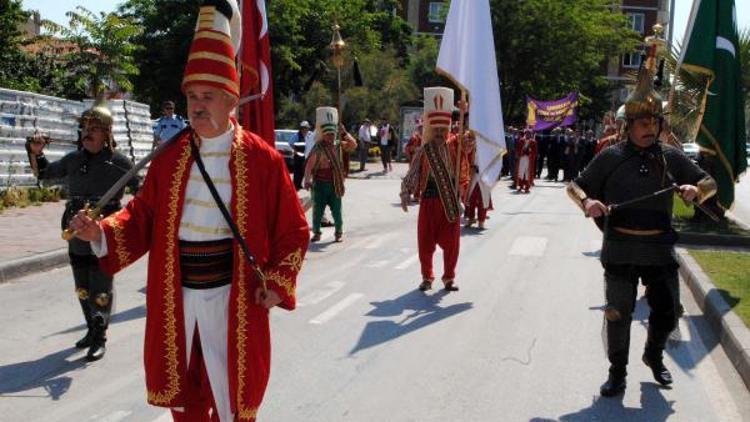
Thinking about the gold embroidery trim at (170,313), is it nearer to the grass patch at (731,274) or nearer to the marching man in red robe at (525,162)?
the grass patch at (731,274)

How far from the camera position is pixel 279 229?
374 cm

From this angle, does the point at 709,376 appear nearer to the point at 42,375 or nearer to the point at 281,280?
the point at 281,280

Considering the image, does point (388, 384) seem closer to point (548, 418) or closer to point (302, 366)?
point (302, 366)

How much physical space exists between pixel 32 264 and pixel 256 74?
444cm

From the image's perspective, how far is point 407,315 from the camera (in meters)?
8.13

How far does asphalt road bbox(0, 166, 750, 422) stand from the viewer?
541cm

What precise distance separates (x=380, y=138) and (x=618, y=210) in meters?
25.3

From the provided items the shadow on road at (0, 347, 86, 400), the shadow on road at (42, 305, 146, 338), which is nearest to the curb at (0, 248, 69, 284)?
the shadow on road at (42, 305, 146, 338)

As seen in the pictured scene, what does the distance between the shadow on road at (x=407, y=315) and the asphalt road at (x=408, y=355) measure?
0.02 meters

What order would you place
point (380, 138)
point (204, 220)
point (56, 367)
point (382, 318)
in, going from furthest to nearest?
point (380, 138)
point (382, 318)
point (56, 367)
point (204, 220)

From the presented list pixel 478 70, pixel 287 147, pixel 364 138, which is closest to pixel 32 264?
pixel 478 70

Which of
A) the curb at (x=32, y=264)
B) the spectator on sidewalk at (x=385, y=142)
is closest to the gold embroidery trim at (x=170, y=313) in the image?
the curb at (x=32, y=264)

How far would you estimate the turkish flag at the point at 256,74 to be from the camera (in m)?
7.18

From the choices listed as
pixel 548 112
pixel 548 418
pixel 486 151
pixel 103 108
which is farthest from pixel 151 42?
pixel 548 418
